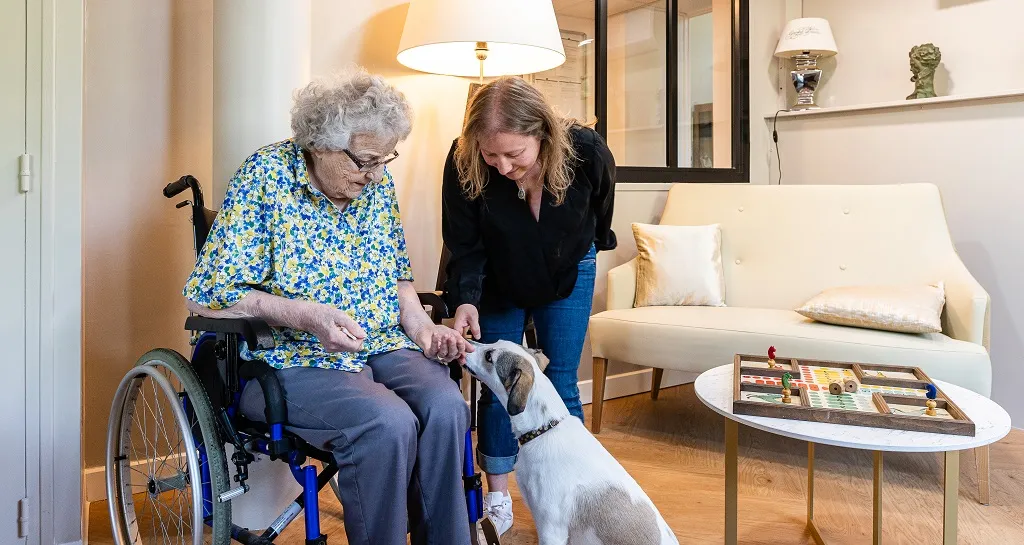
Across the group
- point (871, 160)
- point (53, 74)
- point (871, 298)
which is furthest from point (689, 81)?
point (53, 74)

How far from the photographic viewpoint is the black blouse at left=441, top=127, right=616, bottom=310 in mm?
1920

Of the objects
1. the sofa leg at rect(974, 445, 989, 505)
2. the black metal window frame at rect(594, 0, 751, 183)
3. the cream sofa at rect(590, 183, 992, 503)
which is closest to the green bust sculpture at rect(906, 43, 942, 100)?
the cream sofa at rect(590, 183, 992, 503)

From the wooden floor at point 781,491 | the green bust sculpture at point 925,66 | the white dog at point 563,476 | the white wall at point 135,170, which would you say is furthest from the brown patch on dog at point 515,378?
the green bust sculpture at point 925,66

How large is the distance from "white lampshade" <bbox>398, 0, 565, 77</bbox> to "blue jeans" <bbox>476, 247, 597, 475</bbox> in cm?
80

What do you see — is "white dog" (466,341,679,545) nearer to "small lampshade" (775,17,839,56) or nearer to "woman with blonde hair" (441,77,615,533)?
"woman with blonde hair" (441,77,615,533)

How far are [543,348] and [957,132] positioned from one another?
2364 mm

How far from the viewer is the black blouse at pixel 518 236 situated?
192 centimetres

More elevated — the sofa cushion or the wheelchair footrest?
the sofa cushion

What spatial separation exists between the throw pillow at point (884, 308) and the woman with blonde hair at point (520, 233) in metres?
1.08

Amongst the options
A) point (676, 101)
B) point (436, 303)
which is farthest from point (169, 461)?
point (676, 101)

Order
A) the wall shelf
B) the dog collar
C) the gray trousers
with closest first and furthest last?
the gray trousers < the dog collar < the wall shelf

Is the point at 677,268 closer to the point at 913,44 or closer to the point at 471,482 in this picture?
the point at 913,44

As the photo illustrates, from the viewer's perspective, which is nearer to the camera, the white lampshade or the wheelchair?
the wheelchair

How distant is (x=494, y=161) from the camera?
182cm
